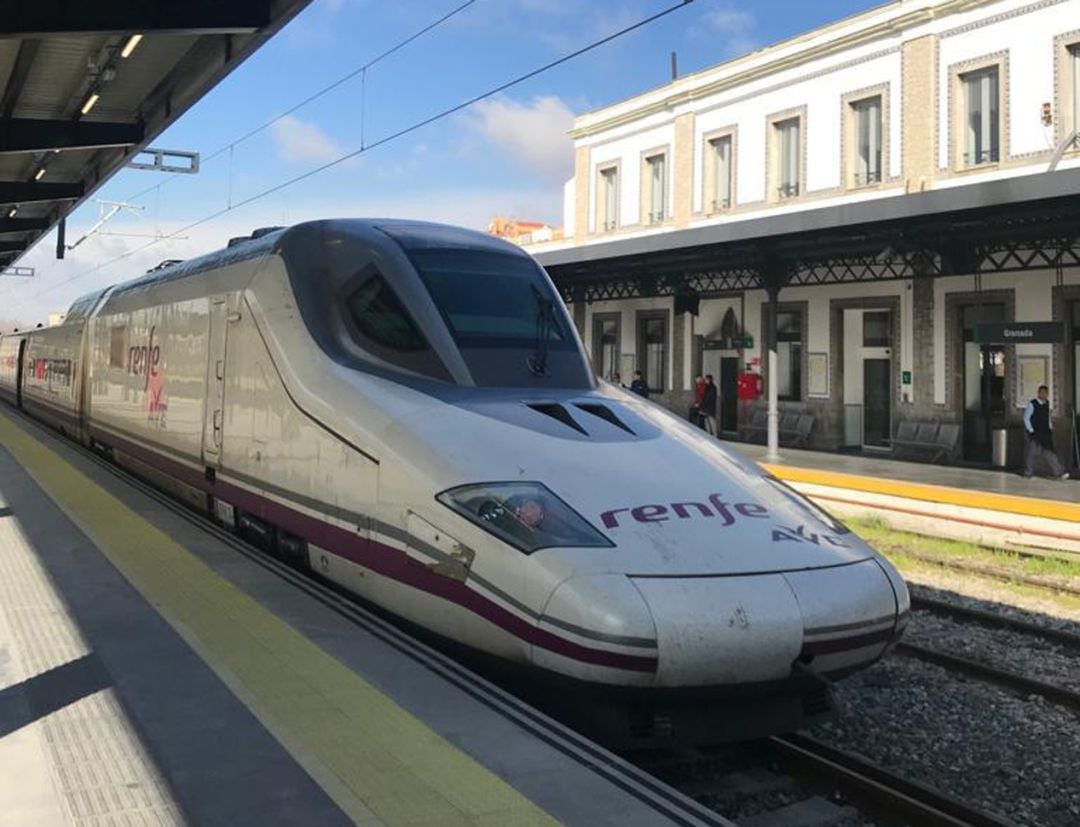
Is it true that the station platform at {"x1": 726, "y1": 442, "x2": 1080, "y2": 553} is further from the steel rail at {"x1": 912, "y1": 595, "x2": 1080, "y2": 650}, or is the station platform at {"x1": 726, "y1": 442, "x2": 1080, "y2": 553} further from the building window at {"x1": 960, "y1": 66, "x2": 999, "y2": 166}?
the building window at {"x1": 960, "y1": 66, "x2": 999, "y2": 166}

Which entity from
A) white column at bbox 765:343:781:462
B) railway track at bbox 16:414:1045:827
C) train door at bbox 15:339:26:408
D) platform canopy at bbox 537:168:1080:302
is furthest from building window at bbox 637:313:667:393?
railway track at bbox 16:414:1045:827

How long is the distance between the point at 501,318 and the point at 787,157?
64.0 ft

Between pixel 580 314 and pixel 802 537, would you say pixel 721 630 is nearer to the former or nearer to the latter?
pixel 802 537

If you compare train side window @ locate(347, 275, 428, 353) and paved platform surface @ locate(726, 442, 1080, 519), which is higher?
train side window @ locate(347, 275, 428, 353)

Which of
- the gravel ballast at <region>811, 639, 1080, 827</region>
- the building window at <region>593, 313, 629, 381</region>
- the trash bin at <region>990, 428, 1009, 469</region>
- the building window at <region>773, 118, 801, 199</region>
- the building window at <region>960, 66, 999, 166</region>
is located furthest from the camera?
the building window at <region>593, 313, 629, 381</region>

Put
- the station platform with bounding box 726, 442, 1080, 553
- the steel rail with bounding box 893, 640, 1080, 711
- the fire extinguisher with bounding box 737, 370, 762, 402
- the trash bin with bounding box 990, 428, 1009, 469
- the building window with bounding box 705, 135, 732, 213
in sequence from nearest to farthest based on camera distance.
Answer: the steel rail with bounding box 893, 640, 1080, 711 → the station platform with bounding box 726, 442, 1080, 553 → the trash bin with bounding box 990, 428, 1009, 469 → the fire extinguisher with bounding box 737, 370, 762, 402 → the building window with bounding box 705, 135, 732, 213

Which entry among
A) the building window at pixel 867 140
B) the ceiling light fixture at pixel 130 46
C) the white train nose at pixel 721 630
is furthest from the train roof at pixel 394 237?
the building window at pixel 867 140

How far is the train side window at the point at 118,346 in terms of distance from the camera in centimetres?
1101

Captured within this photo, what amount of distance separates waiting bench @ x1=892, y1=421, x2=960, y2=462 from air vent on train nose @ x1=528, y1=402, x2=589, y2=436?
1489cm

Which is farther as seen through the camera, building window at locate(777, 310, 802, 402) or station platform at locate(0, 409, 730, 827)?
building window at locate(777, 310, 802, 402)

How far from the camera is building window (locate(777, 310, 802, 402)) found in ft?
70.5

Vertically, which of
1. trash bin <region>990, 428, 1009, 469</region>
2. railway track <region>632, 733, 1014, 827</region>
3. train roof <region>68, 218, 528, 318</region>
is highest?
train roof <region>68, 218, 528, 318</region>

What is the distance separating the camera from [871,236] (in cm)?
1655

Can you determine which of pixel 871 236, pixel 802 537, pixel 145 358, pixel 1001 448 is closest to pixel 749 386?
pixel 871 236
